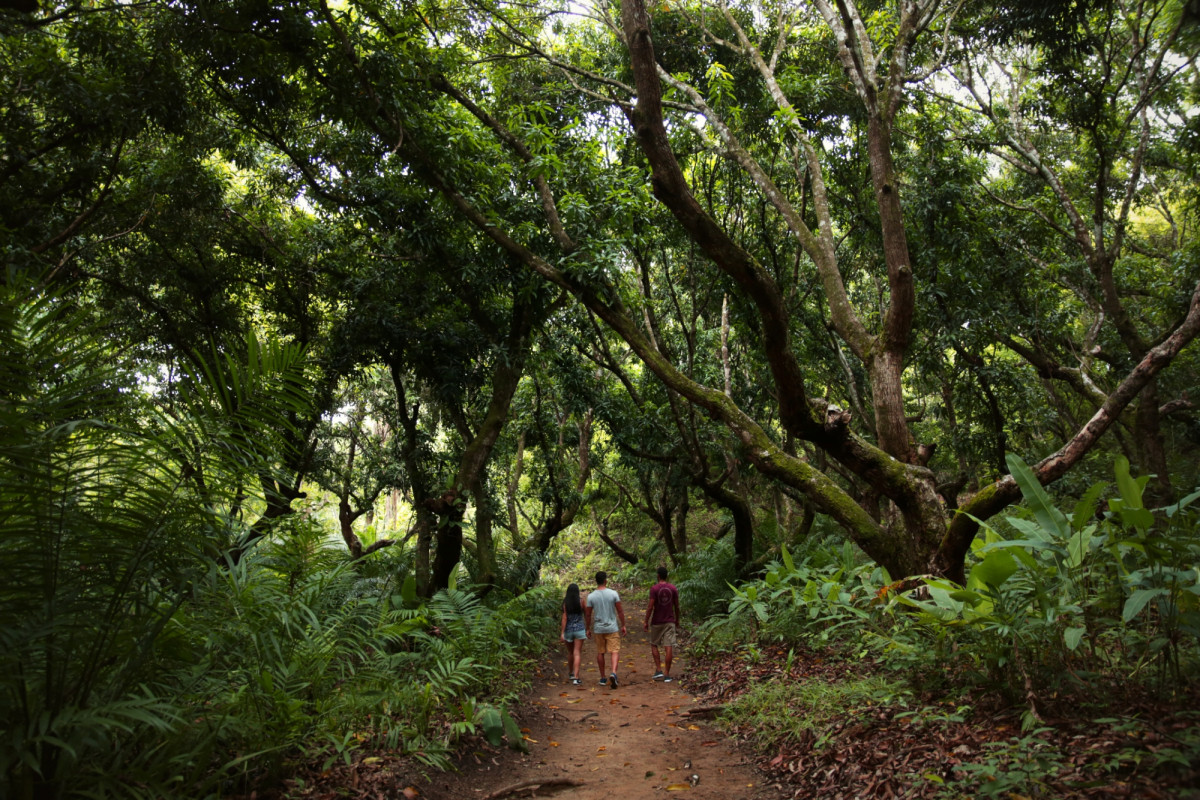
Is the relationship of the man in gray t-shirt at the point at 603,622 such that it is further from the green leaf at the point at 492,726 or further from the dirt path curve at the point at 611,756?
the green leaf at the point at 492,726

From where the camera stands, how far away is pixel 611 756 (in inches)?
223

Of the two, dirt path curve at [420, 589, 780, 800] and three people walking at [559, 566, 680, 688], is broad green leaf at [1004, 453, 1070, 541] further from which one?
three people walking at [559, 566, 680, 688]

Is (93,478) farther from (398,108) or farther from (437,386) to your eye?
(437,386)

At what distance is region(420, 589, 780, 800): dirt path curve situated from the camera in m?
4.76

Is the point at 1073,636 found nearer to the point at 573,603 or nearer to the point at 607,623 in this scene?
the point at 607,623

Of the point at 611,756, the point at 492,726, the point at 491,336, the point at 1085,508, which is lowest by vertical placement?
the point at 611,756

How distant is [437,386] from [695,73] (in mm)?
6637

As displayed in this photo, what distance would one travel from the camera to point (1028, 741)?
3336 mm

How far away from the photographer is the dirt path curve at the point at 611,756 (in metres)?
4.76

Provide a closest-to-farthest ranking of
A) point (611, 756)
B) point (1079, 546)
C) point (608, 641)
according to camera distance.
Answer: point (1079, 546) → point (611, 756) → point (608, 641)

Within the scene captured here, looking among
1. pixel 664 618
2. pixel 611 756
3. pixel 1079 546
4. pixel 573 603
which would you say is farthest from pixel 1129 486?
pixel 573 603

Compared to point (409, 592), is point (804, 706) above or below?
below

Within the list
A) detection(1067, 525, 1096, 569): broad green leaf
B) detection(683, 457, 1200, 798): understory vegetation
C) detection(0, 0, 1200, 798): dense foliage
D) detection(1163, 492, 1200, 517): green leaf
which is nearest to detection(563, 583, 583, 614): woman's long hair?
detection(0, 0, 1200, 798): dense foliage

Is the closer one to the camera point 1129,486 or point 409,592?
point 1129,486
